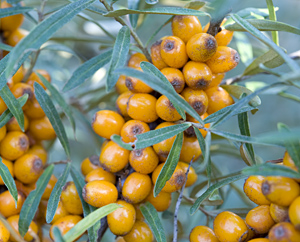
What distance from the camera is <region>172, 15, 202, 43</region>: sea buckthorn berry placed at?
34.5 inches

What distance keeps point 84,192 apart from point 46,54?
3.46ft

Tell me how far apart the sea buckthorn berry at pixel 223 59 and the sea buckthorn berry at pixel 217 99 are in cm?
7

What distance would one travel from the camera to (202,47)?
814mm

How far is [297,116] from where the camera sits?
1.90 metres

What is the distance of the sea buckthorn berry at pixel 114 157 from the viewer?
2.92 feet

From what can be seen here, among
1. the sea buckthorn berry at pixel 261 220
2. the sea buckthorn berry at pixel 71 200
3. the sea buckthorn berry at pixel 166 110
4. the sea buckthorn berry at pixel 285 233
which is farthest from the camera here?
the sea buckthorn berry at pixel 71 200

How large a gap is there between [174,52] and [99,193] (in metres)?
0.39

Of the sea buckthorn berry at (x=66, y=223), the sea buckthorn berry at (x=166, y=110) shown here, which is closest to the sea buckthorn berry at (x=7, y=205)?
the sea buckthorn berry at (x=66, y=223)

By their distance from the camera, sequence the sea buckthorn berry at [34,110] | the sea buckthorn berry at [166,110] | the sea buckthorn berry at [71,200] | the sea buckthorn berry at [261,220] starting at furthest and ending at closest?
the sea buckthorn berry at [34,110] → the sea buckthorn berry at [71,200] → the sea buckthorn berry at [166,110] → the sea buckthorn berry at [261,220]

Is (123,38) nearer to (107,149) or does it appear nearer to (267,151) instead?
(107,149)

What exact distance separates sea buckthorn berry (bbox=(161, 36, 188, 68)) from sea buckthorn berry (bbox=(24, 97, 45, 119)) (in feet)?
1.38

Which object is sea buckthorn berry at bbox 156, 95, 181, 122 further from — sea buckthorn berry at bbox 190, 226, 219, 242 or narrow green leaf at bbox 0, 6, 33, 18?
narrow green leaf at bbox 0, 6, 33, 18

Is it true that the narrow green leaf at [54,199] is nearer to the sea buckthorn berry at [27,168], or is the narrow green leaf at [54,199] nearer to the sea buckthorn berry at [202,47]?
the sea buckthorn berry at [27,168]

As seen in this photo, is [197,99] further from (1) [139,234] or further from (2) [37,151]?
(2) [37,151]
